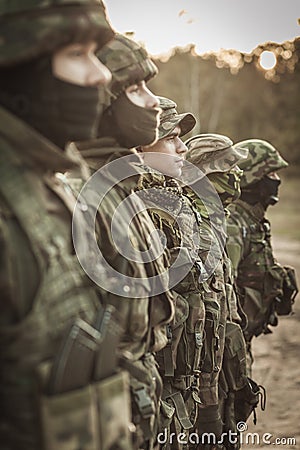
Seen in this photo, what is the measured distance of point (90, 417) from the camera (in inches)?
88.0

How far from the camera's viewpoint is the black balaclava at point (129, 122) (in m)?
3.13

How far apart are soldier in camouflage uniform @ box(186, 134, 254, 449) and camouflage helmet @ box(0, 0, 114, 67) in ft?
9.07

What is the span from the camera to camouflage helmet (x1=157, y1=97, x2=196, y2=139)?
15.5 ft

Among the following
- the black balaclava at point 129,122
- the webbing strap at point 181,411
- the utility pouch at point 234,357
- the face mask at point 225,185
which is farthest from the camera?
the face mask at point 225,185

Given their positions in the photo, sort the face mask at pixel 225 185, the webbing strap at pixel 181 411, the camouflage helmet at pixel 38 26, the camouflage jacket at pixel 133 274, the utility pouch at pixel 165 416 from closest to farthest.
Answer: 1. the camouflage helmet at pixel 38 26
2. the camouflage jacket at pixel 133 274
3. the utility pouch at pixel 165 416
4. the webbing strap at pixel 181 411
5. the face mask at pixel 225 185

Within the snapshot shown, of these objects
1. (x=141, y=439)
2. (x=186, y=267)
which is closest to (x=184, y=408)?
(x=186, y=267)

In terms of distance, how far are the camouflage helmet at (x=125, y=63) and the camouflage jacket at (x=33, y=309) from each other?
→ 96 cm

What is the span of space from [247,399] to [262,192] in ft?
7.30

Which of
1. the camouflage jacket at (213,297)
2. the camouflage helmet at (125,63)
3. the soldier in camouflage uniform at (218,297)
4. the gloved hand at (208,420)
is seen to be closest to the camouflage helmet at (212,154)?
the soldier in camouflage uniform at (218,297)

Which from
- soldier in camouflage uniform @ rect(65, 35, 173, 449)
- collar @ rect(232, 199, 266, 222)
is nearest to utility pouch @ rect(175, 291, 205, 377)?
soldier in camouflage uniform @ rect(65, 35, 173, 449)

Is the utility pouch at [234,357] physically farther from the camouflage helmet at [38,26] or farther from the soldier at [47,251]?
the camouflage helmet at [38,26]

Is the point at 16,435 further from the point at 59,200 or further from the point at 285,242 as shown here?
the point at 285,242

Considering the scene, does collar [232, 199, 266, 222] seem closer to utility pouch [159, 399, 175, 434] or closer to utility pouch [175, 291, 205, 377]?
utility pouch [175, 291, 205, 377]

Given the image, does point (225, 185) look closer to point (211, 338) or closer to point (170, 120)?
point (170, 120)
